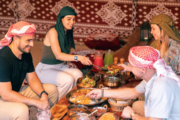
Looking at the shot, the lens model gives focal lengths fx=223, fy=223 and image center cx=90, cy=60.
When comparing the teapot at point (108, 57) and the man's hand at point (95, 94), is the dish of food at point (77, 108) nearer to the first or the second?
the man's hand at point (95, 94)

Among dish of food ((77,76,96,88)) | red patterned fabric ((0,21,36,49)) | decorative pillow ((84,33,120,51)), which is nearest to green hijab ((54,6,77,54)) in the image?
dish of food ((77,76,96,88))

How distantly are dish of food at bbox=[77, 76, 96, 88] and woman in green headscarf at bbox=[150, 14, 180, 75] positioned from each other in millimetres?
1128

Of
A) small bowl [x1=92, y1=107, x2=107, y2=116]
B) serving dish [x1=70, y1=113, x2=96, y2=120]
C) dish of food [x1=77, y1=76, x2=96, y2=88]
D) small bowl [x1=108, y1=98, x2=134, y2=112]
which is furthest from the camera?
dish of food [x1=77, y1=76, x2=96, y2=88]

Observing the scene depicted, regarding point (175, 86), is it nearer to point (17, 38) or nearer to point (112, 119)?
point (112, 119)

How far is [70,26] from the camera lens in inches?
146

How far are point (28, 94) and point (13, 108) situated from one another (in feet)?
1.74

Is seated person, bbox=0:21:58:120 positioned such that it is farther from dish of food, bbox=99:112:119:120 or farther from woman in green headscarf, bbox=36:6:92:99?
woman in green headscarf, bbox=36:6:92:99

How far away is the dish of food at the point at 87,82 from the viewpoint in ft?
9.45

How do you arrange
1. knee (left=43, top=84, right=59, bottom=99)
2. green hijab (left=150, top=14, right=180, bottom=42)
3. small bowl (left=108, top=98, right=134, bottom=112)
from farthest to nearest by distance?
green hijab (left=150, top=14, right=180, bottom=42) → knee (left=43, top=84, right=59, bottom=99) → small bowl (left=108, top=98, right=134, bottom=112)

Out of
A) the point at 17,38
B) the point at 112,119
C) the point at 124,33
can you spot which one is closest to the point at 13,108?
the point at 17,38

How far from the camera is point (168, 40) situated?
329 centimetres

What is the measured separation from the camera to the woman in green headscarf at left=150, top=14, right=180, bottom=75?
317 centimetres

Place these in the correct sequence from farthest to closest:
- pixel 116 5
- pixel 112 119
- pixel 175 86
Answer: pixel 116 5
pixel 112 119
pixel 175 86

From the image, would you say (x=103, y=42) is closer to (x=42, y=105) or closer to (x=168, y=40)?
(x=168, y=40)
